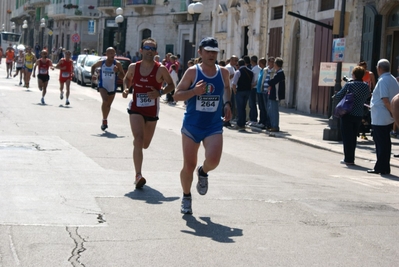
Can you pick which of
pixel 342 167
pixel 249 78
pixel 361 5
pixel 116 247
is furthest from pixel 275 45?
pixel 116 247

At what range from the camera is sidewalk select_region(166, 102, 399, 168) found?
16.5 m

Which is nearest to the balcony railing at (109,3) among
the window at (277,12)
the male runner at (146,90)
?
the window at (277,12)

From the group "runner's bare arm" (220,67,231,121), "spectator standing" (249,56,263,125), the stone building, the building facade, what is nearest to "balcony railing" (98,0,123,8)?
the building facade

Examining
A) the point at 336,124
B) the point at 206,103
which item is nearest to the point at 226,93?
the point at 206,103

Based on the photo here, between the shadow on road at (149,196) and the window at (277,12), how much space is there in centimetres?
2350

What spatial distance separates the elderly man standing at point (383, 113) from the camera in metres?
12.9

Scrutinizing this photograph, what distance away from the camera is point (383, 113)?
13125 millimetres

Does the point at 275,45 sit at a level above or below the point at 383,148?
above

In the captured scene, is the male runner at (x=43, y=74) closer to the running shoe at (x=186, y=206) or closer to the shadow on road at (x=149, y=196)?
the shadow on road at (x=149, y=196)

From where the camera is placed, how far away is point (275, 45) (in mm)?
32500

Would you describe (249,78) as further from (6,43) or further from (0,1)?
(0,1)

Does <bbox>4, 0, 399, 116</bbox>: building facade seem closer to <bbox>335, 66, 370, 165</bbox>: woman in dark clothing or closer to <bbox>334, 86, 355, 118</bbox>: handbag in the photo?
<bbox>335, 66, 370, 165</bbox>: woman in dark clothing

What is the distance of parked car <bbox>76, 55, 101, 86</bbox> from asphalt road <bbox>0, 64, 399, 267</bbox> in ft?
82.5

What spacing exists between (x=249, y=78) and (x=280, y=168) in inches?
335
